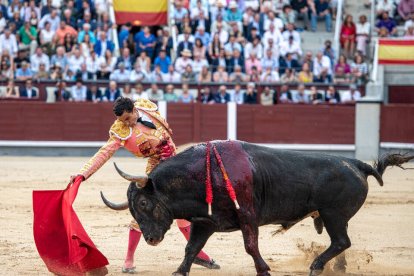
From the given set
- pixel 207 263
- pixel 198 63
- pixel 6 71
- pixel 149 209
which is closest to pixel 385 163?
pixel 207 263

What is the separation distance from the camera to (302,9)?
1905 centimetres

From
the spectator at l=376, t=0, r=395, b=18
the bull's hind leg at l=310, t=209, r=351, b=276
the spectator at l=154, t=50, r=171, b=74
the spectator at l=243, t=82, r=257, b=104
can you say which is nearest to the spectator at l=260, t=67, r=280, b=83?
the spectator at l=243, t=82, r=257, b=104

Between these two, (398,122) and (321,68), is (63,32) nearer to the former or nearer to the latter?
(321,68)

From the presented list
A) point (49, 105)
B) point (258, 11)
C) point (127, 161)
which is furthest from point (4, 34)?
point (258, 11)

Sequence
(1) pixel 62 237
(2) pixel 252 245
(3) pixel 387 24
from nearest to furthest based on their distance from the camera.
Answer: (2) pixel 252 245 → (1) pixel 62 237 → (3) pixel 387 24

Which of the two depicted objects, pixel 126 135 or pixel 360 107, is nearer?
pixel 126 135

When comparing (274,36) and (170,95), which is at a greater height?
(274,36)

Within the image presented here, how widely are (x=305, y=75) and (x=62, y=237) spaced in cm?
1069

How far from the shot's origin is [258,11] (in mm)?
18484

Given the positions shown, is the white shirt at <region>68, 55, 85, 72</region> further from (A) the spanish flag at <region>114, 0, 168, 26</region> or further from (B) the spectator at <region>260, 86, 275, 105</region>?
(B) the spectator at <region>260, 86, 275, 105</region>

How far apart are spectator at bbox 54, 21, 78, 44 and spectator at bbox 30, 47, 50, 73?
364 mm

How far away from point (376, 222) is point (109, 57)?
27.1ft

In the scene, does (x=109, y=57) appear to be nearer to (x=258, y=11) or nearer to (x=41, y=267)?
(x=258, y=11)

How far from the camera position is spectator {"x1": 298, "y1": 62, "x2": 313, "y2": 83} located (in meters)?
17.2
